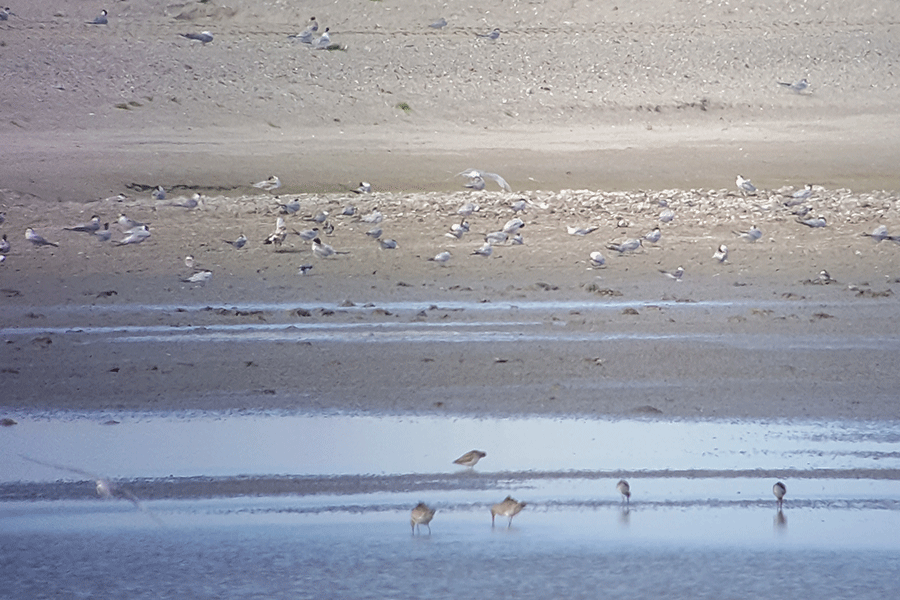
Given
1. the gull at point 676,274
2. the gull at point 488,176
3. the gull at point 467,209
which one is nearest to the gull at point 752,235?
the gull at point 676,274

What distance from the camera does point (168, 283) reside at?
37.1 ft

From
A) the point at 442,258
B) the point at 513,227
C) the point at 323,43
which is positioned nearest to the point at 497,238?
the point at 513,227

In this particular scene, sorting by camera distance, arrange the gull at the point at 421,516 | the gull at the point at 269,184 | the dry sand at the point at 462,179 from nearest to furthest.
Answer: the gull at the point at 421,516, the dry sand at the point at 462,179, the gull at the point at 269,184

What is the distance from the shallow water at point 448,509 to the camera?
4770mm

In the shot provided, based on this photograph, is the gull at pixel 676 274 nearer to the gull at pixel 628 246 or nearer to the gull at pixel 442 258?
the gull at pixel 628 246

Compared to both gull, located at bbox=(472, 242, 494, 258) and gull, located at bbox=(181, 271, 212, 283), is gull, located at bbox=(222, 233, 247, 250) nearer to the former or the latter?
gull, located at bbox=(181, 271, 212, 283)

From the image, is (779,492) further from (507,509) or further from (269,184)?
(269,184)

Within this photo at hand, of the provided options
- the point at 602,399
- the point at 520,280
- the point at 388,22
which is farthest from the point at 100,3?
the point at 602,399

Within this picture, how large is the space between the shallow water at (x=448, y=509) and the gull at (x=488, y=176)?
802cm

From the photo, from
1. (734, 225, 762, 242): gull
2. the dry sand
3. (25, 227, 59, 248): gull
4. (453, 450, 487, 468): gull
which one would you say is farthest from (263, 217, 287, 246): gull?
(453, 450, 487, 468): gull

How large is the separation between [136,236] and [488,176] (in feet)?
15.1

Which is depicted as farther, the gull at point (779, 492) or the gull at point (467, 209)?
the gull at point (467, 209)

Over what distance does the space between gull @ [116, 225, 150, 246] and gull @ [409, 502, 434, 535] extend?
822 centimetres

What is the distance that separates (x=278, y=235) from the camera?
12594mm
